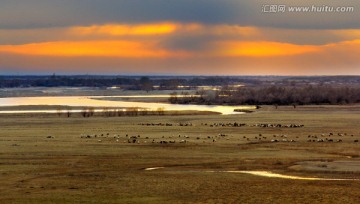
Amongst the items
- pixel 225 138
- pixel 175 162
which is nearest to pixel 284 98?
pixel 225 138

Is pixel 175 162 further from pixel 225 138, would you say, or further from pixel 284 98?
pixel 284 98

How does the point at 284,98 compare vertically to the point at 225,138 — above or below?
above

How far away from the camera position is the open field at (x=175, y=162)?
112 ft

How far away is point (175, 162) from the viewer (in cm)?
4641

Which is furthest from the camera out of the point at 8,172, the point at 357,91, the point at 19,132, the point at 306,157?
the point at 357,91

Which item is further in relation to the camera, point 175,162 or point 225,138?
point 225,138

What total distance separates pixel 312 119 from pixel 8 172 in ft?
184

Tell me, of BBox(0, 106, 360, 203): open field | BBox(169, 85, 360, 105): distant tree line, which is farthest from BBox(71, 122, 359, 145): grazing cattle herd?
BBox(169, 85, 360, 105): distant tree line

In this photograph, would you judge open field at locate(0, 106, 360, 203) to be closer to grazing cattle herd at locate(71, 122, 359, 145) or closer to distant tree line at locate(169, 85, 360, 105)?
grazing cattle herd at locate(71, 122, 359, 145)

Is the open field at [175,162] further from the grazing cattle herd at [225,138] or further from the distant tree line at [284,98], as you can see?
the distant tree line at [284,98]

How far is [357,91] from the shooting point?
495 feet

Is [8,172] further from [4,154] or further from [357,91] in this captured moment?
[357,91]

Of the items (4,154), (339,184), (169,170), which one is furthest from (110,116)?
(339,184)

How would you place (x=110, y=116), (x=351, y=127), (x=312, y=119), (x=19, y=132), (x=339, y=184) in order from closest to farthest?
1. (x=339, y=184)
2. (x=19, y=132)
3. (x=351, y=127)
4. (x=312, y=119)
5. (x=110, y=116)
